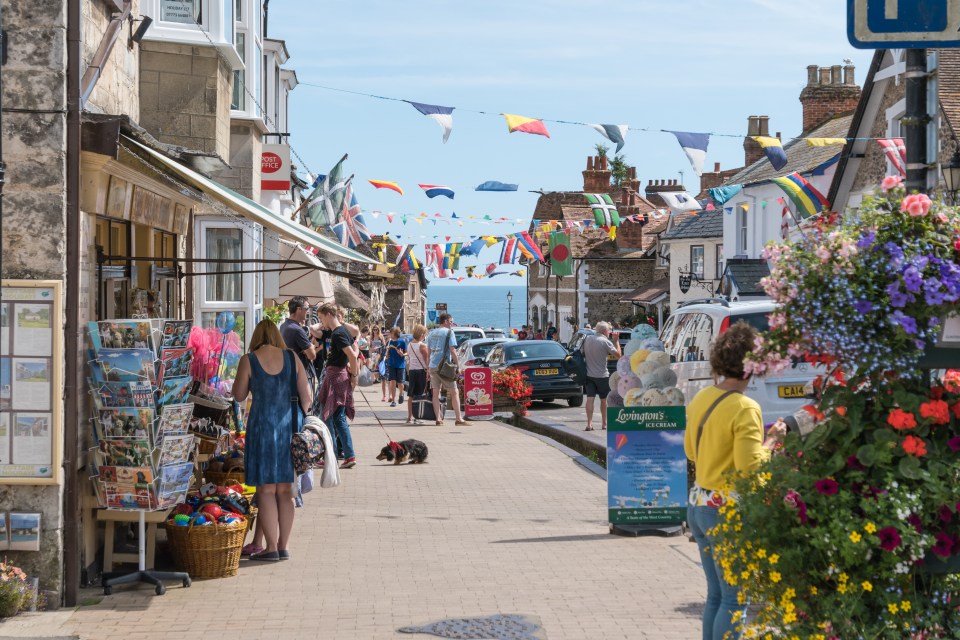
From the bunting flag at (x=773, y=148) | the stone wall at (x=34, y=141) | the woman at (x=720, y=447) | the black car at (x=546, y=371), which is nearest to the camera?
the woman at (x=720, y=447)

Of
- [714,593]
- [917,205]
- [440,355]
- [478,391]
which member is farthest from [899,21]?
[478,391]

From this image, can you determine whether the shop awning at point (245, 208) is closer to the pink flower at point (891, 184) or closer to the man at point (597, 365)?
the pink flower at point (891, 184)

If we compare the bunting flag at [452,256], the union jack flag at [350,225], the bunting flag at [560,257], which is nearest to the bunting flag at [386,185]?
the union jack flag at [350,225]

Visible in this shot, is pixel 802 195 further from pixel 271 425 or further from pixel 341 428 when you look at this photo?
pixel 271 425

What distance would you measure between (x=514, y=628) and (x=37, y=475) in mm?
2937

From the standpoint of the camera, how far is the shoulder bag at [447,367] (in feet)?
65.7

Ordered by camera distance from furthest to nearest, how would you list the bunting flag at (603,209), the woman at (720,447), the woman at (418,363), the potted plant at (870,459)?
the bunting flag at (603,209) → the woman at (418,363) → the woman at (720,447) → the potted plant at (870,459)

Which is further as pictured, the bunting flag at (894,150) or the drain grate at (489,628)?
the bunting flag at (894,150)

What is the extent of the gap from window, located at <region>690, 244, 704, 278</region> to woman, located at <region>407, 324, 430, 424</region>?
89.8ft

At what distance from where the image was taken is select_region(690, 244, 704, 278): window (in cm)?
4684

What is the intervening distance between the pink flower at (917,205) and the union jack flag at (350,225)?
18921mm

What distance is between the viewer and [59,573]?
7.15 metres

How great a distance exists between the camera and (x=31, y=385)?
7.08 meters

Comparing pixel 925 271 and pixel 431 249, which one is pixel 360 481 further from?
pixel 431 249
